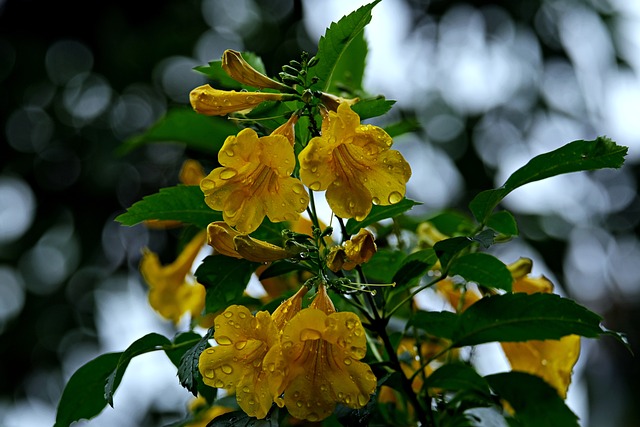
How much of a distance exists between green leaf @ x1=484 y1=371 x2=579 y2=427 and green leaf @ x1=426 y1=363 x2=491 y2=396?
0.09 meters

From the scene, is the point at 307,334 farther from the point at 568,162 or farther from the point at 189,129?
the point at 189,129

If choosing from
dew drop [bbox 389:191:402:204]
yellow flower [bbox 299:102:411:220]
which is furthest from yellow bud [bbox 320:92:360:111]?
dew drop [bbox 389:191:402:204]

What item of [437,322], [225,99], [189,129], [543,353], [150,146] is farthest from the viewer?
[150,146]

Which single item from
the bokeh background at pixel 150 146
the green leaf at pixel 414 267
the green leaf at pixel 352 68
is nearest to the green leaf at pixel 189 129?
the green leaf at pixel 352 68

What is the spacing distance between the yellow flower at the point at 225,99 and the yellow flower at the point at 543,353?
28.2 inches

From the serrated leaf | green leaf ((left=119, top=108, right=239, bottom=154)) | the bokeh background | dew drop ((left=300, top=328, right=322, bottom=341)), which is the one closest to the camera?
dew drop ((left=300, top=328, right=322, bottom=341))

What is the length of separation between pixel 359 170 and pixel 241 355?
0.35 meters

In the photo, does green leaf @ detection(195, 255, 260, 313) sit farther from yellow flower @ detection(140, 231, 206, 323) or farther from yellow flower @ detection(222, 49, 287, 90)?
yellow flower @ detection(140, 231, 206, 323)

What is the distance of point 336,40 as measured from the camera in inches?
49.3

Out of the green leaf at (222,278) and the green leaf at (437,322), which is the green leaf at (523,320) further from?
the green leaf at (222,278)

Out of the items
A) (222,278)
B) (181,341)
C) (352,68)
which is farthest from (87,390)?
(352,68)

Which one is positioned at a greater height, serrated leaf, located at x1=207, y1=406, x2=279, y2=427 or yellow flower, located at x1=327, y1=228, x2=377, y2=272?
yellow flower, located at x1=327, y1=228, x2=377, y2=272

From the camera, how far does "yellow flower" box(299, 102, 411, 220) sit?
1.11 m

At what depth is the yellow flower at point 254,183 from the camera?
44.4 inches
